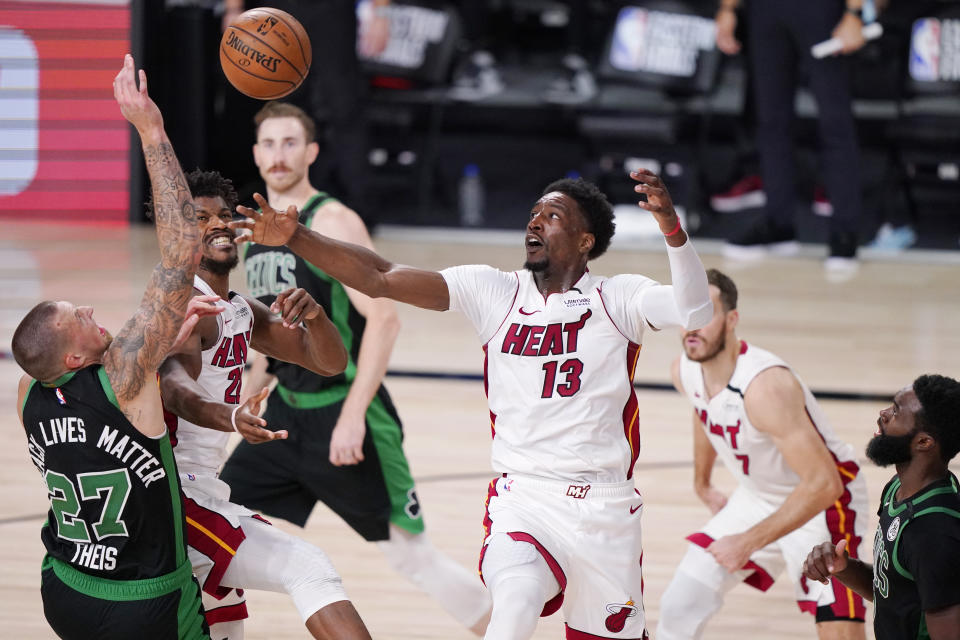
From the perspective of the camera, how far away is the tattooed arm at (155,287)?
140 inches

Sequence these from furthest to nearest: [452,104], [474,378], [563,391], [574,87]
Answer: [452,104] < [574,87] < [474,378] < [563,391]

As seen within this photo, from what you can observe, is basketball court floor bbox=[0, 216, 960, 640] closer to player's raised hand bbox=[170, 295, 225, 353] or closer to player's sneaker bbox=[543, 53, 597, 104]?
player's sneaker bbox=[543, 53, 597, 104]

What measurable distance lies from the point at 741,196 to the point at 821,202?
82cm

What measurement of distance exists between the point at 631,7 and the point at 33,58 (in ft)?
A: 19.3

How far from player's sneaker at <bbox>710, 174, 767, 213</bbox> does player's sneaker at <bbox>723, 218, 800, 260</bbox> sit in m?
1.63

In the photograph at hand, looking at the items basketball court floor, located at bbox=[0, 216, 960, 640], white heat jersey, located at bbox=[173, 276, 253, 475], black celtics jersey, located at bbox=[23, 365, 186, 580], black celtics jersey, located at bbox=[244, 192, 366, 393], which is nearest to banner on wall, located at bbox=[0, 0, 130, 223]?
basketball court floor, located at bbox=[0, 216, 960, 640]

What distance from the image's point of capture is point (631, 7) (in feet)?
43.1

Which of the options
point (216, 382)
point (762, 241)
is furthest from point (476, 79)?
point (216, 382)

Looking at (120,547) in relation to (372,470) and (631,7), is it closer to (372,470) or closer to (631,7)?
(372,470)

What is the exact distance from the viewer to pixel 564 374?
4137mm

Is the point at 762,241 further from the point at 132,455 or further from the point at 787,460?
the point at 132,455

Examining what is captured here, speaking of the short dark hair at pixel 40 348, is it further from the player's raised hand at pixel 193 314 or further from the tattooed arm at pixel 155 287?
the player's raised hand at pixel 193 314

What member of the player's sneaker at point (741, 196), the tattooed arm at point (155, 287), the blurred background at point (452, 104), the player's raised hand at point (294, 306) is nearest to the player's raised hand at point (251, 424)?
the tattooed arm at point (155, 287)

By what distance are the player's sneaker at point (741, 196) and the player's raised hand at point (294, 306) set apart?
9837mm
